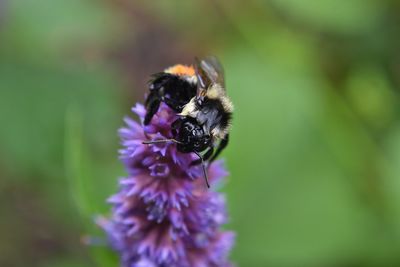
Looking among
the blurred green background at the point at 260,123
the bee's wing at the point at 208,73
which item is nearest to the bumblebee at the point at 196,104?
the bee's wing at the point at 208,73

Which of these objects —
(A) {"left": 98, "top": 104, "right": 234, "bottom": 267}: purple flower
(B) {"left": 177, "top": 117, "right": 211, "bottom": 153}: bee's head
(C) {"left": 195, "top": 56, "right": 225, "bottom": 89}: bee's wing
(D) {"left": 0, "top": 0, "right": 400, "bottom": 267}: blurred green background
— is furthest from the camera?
(D) {"left": 0, "top": 0, "right": 400, "bottom": 267}: blurred green background

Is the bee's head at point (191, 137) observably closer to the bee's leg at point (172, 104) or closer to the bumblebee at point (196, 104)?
the bumblebee at point (196, 104)

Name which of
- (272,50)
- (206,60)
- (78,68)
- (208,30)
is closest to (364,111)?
(272,50)

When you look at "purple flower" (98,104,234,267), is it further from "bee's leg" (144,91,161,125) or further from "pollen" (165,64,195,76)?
"pollen" (165,64,195,76)

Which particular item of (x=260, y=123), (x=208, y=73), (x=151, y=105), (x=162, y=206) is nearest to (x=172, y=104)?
(x=151, y=105)

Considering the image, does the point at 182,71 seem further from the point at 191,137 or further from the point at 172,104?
the point at 191,137

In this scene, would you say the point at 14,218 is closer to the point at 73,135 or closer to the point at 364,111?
the point at 73,135

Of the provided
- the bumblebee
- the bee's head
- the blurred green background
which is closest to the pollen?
the bumblebee
